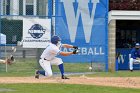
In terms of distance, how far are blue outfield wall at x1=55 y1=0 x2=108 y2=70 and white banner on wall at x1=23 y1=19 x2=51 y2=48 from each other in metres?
1.17

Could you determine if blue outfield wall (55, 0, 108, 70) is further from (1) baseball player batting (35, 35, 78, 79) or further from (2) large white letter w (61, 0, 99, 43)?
(1) baseball player batting (35, 35, 78, 79)

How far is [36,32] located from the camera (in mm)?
24906

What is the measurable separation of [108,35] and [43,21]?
393 centimetres

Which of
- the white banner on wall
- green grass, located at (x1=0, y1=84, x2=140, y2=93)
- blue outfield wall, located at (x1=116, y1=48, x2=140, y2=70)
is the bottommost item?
green grass, located at (x1=0, y1=84, x2=140, y2=93)

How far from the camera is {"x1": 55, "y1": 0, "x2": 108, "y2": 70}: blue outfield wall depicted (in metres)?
25.8

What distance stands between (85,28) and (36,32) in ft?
8.78

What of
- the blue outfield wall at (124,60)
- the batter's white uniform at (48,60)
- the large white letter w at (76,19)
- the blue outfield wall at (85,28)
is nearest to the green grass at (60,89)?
the batter's white uniform at (48,60)

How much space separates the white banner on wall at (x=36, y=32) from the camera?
24812mm

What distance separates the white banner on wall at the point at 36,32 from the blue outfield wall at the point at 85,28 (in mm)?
1169

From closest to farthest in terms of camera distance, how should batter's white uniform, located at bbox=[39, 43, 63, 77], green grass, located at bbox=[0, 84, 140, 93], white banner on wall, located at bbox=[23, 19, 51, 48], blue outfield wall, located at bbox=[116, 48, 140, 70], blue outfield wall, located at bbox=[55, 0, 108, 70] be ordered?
green grass, located at bbox=[0, 84, 140, 93] → batter's white uniform, located at bbox=[39, 43, 63, 77] → white banner on wall, located at bbox=[23, 19, 51, 48] → blue outfield wall, located at bbox=[55, 0, 108, 70] → blue outfield wall, located at bbox=[116, 48, 140, 70]

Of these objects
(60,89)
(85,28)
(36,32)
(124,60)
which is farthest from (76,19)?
(60,89)

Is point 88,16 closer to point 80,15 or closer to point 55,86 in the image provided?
point 80,15

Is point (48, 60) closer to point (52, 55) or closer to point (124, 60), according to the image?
point (52, 55)

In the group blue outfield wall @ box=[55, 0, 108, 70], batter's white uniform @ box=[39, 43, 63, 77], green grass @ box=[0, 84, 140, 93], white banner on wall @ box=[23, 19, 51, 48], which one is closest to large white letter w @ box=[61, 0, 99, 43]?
blue outfield wall @ box=[55, 0, 108, 70]
